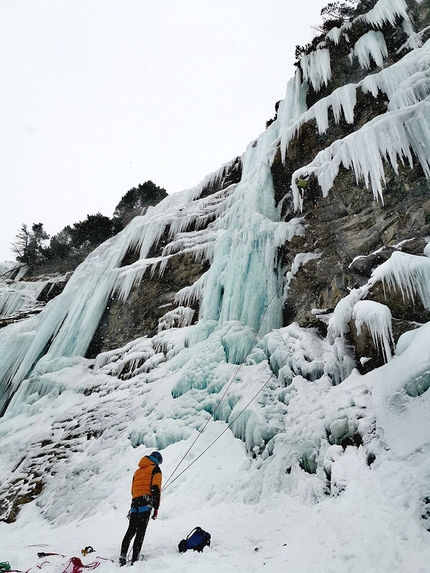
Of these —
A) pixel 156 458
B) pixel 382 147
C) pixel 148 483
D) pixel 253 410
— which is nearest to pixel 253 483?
pixel 253 410

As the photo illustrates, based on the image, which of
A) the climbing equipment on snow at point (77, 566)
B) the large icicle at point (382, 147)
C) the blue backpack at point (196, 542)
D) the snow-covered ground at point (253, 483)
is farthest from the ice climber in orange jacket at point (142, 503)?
the large icicle at point (382, 147)

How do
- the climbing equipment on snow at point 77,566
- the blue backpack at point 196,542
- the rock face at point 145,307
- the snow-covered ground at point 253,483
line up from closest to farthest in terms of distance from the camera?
the snow-covered ground at point 253,483, the climbing equipment on snow at point 77,566, the blue backpack at point 196,542, the rock face at point 145,307

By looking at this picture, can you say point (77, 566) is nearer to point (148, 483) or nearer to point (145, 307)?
point (148, 483)

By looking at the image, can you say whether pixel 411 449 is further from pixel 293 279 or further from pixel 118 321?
pixel 118 321

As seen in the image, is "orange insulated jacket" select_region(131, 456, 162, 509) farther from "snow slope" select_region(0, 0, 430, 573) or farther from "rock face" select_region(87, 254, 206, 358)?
"rock face" select_region(87, 254, 206, 358)

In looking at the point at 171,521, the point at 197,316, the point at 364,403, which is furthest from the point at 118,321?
the point at 364,403

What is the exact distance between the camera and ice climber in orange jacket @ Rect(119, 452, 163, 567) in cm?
344

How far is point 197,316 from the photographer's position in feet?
36.7

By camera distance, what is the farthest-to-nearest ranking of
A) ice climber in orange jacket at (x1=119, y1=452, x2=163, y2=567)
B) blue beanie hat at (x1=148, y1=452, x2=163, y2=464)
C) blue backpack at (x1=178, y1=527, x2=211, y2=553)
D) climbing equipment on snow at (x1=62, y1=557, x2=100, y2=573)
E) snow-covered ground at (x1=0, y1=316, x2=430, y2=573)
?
blue beanie hat at (x1=148, y1=452, x2=163, y2=464)
blue backpack at (x1=178, y1=527, x2=211, y2=553)
ice climber in orange jacket at (x1=119, y1=452, x2=163, y2=567)
climbing equipment on snow at (x1=62, y1=557, x2=100, y2=573)
snow-covered ground at (x1=0, y1=316, x2=430, y2=573)

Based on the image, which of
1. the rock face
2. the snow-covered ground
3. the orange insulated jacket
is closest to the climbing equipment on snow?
the snow-covered ground

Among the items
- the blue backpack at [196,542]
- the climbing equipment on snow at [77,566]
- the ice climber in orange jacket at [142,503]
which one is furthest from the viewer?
the blue backpack at [196,542]

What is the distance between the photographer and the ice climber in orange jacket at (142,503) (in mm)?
3436

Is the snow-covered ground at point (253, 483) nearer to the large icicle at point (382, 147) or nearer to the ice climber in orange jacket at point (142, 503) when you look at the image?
the ice climber in orange jacket at point (142, 503)

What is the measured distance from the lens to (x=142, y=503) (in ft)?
11.7
